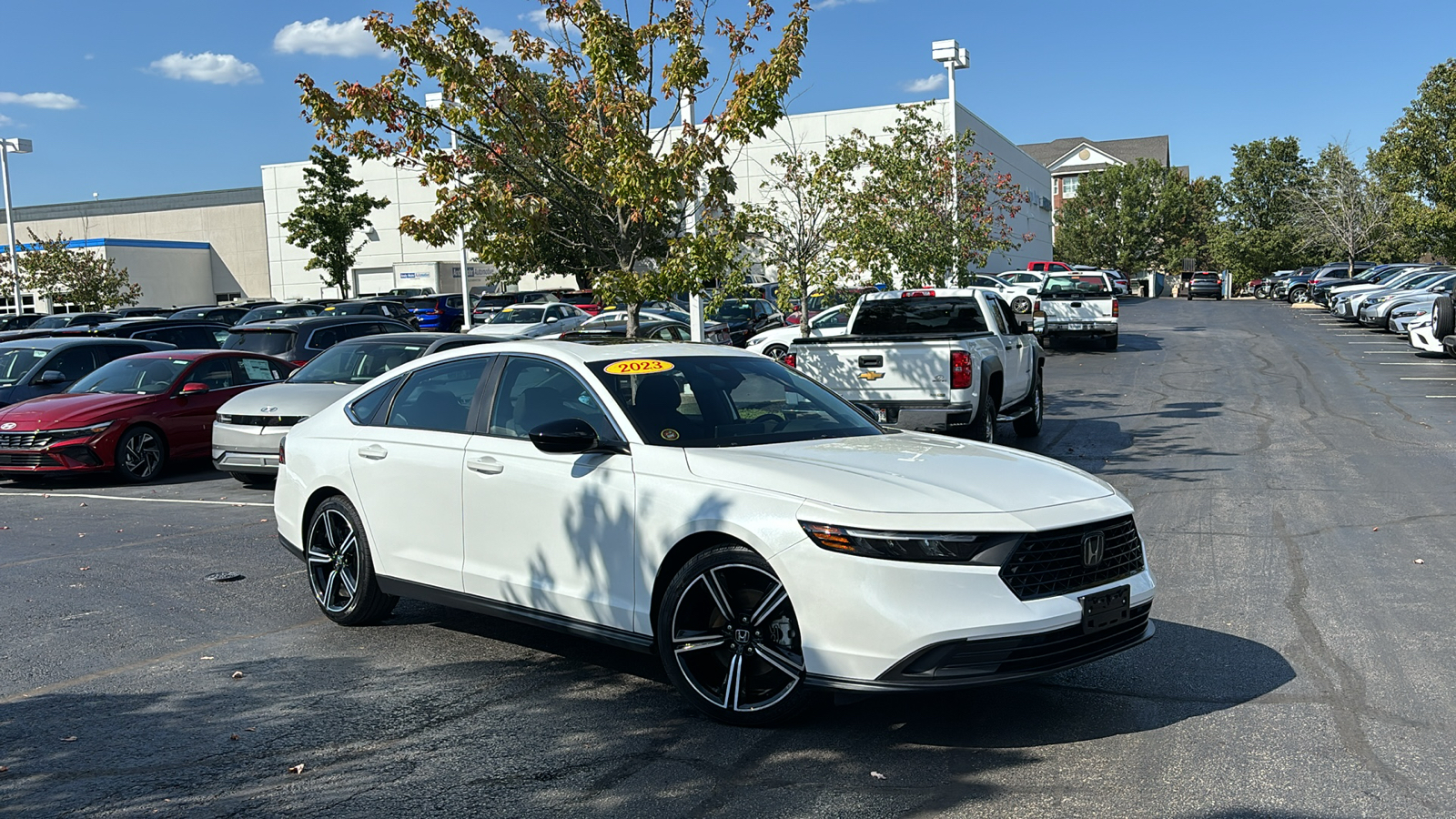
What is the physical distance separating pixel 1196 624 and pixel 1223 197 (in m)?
81.5

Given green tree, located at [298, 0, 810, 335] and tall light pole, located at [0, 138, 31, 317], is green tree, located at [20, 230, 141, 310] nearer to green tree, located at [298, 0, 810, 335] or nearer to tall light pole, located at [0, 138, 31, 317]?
tall light pole, located at [0, 138, 31, 317]

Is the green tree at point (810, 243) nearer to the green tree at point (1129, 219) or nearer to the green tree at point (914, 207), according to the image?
the green tree at point (914, 207)

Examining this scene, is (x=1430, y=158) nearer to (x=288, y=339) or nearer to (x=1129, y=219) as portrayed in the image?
(x=1129, y=219)

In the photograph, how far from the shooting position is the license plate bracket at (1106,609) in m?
4.73

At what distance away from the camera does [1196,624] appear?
259 inches

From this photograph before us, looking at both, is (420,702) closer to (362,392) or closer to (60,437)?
(362,392)

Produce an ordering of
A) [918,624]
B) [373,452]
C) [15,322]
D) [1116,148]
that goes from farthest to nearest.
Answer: [1116,148] → [15,322] → [373,452] → [918,624]

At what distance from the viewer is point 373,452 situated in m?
→ 6.57

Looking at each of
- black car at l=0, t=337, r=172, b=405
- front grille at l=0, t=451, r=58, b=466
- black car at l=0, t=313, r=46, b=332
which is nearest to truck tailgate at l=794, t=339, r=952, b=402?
front grille at l=0, t=451, r=58, b=466

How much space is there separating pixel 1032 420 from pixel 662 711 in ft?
36.1

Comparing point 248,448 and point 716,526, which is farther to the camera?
point 248,448

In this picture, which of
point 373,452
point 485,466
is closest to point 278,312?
point 373,452

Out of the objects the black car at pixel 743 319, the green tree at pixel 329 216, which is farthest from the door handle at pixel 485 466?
the green tree at pixel 329 216

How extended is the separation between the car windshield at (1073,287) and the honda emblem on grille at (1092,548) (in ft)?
89.8
